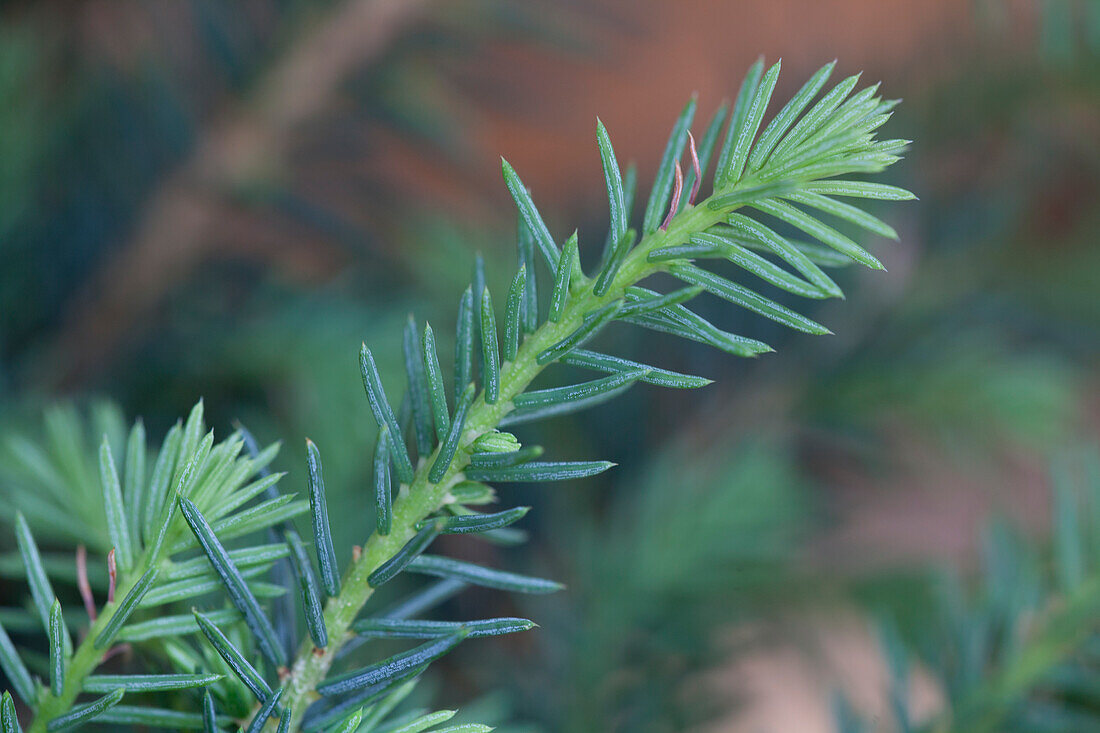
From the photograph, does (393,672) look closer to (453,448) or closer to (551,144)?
(453,448)

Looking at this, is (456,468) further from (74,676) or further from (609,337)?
(609,337)

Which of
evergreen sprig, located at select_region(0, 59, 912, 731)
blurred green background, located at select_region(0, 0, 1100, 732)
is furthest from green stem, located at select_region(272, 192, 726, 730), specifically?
blurred green background, located at select_region(0, 0, 1100, 732)

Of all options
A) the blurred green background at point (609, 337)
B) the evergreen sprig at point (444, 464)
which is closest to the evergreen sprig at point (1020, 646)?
the blurred green background at point (609, 337)

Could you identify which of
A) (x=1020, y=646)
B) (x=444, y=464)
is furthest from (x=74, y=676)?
(x=1020, y=646)

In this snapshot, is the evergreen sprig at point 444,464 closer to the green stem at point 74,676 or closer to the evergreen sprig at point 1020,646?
the green stem at point 74,676

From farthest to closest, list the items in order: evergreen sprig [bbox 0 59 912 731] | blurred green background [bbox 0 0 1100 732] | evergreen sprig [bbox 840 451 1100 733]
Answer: blurred green background [bbox 0 0 1100 732] < evergreen sprig [bbox 840 451 1100 733] < evergreen sprig [bbox 0 59 912 731]

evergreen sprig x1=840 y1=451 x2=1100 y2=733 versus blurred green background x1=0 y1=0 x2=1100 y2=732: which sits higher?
blurred green background x1=0 y1=0 x2=1100 y2=732

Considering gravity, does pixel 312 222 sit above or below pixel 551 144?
below

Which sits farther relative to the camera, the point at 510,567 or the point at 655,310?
the point at 510,567

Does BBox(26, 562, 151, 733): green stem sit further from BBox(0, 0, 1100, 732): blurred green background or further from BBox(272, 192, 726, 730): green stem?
BBox(0, 0, 1100, 732): blurred green background

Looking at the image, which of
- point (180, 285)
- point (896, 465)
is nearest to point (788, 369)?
point (896, 465)
